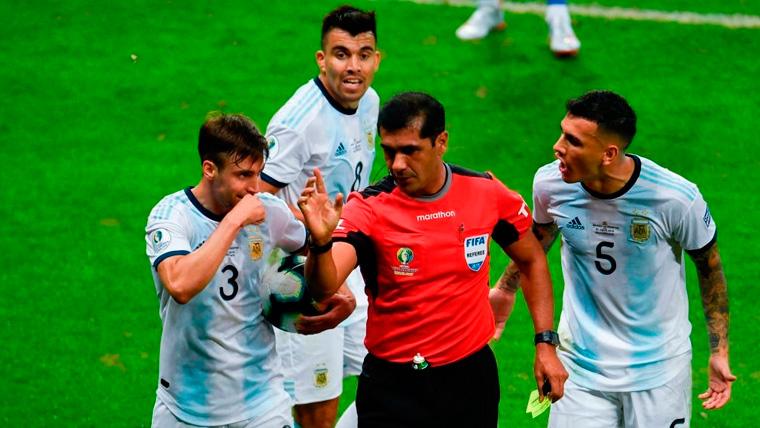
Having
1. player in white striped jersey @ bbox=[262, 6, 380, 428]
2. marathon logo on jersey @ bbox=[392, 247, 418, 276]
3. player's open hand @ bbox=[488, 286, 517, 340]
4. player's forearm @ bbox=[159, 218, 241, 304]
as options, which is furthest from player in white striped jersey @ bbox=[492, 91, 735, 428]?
player's forearm @ bbox=[159, 218, 241, 304]

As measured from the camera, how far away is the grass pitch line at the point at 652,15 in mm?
14961

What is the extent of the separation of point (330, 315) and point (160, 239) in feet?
2.92

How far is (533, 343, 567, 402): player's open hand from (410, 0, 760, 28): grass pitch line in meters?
9.56

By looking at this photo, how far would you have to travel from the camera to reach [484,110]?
13.2 meters

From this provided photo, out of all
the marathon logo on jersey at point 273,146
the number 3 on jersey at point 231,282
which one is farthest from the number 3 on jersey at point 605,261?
the marathon logo on jersey at point 273,146

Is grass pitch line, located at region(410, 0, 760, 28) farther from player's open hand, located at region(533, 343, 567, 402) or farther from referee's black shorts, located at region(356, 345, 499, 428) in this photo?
referee's black shorts, located at region(356, 345, 499, 428)

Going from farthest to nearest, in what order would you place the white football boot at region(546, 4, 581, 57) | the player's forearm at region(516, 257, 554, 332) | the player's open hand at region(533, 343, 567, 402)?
the white football boot at region(546, 4, 581, 57)
the player's forearm at region(516, 257, 554, 332)
the player's open hand at region(533, 343, 567, 402)

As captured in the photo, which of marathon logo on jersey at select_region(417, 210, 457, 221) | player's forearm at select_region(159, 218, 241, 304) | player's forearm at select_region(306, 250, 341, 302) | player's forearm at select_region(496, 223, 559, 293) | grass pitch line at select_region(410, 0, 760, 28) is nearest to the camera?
player's forearm at select_region(306, 250, 341, 302)

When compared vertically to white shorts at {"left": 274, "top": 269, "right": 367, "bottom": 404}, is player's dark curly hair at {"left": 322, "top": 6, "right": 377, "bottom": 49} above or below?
above

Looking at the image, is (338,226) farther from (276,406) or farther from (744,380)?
(744,380)

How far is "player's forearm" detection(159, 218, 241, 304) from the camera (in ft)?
18.6

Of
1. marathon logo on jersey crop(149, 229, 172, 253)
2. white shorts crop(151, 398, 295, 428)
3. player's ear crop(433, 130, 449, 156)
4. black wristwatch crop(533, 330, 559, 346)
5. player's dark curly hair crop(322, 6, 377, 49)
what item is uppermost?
player's dark curly hair crop(322, 6, 377, 49)

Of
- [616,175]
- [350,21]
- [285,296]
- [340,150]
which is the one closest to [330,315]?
[285,296]

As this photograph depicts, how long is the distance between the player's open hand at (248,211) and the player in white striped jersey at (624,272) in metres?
1.52
